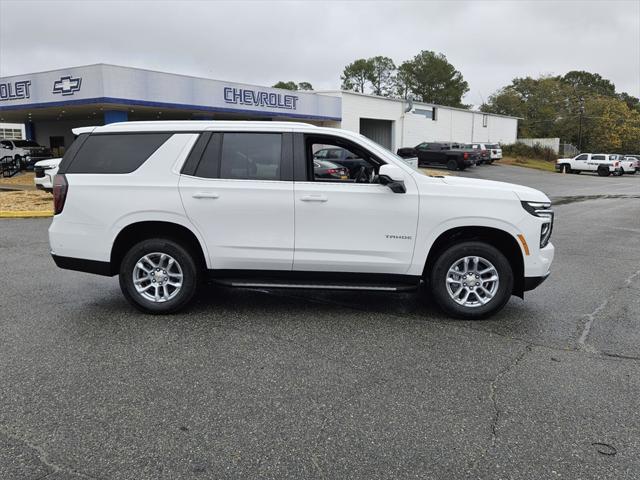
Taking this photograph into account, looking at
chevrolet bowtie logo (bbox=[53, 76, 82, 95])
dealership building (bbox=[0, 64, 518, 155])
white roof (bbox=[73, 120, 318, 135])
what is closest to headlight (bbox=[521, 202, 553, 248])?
white roof (bbox=[73, 120, 318, 135])

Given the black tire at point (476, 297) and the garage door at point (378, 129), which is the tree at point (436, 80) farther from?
the black tire at point (476, 297)

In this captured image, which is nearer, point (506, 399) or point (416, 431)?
point (416, 431)

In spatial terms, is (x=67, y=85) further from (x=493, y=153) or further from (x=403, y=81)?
(x=403, y=81)

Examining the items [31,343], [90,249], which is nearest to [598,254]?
[90,249]

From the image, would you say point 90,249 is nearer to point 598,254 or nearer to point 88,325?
point 88,325

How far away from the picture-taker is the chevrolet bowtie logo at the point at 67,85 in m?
22.4

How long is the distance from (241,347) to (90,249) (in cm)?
199

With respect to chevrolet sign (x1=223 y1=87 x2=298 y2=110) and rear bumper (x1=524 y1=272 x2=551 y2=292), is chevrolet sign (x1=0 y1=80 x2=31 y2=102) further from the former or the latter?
rear bumper (x1=524 y1=272 x2=551 y2=292)

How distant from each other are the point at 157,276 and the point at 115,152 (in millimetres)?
1356

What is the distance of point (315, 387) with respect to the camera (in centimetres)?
376

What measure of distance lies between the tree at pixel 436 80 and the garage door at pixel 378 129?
46.6 metres

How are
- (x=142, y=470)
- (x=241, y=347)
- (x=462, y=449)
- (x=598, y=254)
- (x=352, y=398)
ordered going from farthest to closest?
(x=598, y=254) → (x=241, y=347) → (x=352, y=398) → (x=462, y=449) → (x=142, y=470)

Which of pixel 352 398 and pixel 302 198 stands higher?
pixel 302 198

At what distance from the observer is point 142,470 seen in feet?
9.09
